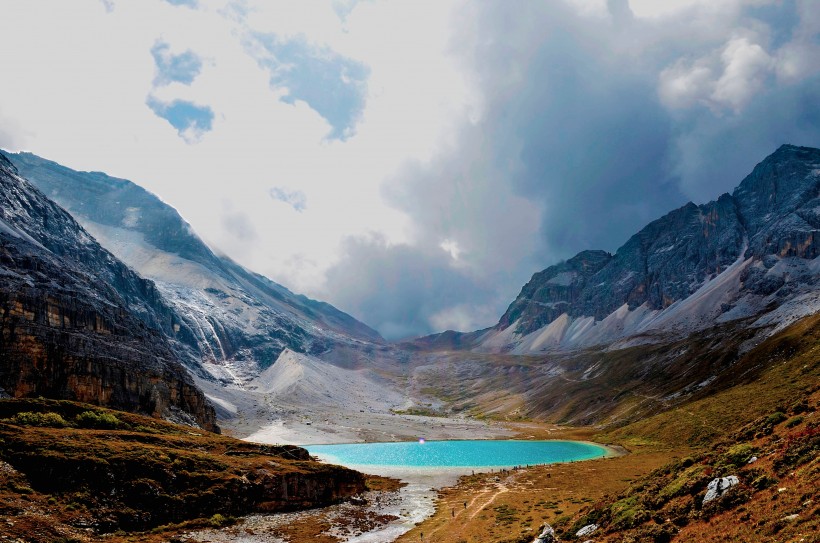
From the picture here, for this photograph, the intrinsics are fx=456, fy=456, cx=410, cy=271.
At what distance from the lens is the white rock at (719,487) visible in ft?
77.9

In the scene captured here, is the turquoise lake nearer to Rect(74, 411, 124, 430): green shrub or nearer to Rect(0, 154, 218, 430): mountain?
Rect(0, 154, 218, 430): mountain

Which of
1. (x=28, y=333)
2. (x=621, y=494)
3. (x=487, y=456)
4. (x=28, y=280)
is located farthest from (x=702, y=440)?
(x=28, y=280)

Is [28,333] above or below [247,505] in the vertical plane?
above

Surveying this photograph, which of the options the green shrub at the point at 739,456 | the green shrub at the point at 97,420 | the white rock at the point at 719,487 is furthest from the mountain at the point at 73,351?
the green shrub at the point at 739,456

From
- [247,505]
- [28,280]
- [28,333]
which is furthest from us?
[28,280]

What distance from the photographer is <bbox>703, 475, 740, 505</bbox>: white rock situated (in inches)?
935

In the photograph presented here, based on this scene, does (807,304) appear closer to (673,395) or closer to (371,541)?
(673,395)

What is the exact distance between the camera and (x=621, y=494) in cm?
3600

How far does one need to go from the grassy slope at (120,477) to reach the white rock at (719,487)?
47.2 m

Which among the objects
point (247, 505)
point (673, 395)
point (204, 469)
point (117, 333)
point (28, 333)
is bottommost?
point (247, 505)

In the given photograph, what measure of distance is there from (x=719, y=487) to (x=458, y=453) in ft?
453

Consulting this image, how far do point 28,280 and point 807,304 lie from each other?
279m

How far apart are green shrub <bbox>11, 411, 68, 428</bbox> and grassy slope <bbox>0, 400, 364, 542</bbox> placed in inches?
4.2

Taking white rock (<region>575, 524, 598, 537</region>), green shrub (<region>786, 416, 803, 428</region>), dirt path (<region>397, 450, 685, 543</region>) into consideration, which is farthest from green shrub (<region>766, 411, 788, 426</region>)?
dirt path (<region>397, 450, 685, 543</region>)
